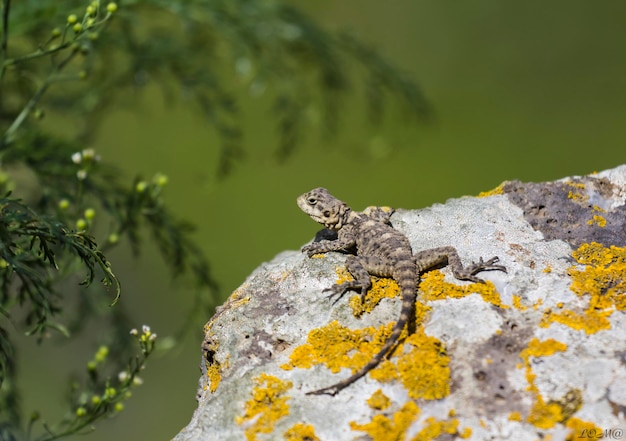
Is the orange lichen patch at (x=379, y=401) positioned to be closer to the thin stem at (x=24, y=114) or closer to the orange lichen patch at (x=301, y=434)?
the orange lichen patch at (x=301, y=434)

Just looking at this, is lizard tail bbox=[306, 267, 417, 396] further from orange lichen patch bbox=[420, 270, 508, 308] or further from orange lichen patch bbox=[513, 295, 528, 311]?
orange lichen patch bbox=[513, 295, 528, 311]

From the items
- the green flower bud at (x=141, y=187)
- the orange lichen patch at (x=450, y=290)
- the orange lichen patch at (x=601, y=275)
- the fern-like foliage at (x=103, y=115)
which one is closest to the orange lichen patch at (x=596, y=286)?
the orange lichen patch at (x=601, y=275)

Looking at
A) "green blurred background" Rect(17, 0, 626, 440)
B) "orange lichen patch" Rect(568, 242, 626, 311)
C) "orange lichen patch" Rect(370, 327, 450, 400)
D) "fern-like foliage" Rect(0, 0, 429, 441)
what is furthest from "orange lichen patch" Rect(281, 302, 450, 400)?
"green blurred background" Rect(17, 0, 626, 440)

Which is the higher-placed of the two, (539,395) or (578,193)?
(578,193)

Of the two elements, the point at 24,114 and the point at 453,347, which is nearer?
the point at 453,347

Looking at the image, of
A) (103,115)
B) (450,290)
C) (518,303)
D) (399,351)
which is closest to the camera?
(399,351)

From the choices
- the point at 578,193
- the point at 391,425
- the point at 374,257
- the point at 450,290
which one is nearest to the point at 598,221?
the point at 578,193

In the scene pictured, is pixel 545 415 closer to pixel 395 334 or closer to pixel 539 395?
pixel 539 395

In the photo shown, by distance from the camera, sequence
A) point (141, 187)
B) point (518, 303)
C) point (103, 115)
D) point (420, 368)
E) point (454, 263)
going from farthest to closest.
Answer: point (103, 115) → point (141, 187) → point (454, 263) → point (518, 303) → point (420, 368)

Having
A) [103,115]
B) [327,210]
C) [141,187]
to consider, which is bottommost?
[141,187]
